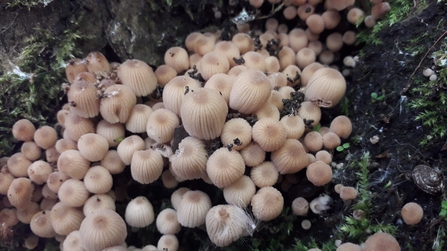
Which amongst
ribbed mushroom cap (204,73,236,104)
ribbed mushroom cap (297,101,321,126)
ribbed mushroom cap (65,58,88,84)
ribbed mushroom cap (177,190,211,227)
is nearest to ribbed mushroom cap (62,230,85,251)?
ribbed mushroom cap (177,190,211,227)

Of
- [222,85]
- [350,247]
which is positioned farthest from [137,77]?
[350,247]

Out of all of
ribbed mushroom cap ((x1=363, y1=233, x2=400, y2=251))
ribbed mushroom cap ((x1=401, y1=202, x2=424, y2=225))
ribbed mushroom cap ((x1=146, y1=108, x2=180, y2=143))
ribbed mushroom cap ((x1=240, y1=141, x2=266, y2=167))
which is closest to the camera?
ribbed mushroom cap ((x1=363, y1=233, x2=400, y2=251))

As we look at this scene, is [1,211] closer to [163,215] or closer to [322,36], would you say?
[163,215]

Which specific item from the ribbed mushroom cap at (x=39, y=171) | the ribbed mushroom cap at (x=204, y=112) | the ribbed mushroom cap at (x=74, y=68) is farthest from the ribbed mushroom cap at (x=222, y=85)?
the ribbed mushroom cap at (x=39, y=171)

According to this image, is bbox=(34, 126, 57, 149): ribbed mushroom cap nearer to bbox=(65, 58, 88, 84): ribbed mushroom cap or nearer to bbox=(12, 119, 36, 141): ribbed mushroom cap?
bbox=(12, 119, 36, 141): ribbed mushroom cap

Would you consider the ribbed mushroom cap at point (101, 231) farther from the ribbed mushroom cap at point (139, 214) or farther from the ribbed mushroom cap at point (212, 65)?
the ribbed mushroom cap at point (212, 65)

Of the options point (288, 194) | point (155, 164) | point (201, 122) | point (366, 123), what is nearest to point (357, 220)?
point (288, 194)

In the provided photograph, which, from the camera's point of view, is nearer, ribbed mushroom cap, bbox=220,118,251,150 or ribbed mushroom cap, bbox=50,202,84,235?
ribbed mushroom cap, bbox=220,118,251,150

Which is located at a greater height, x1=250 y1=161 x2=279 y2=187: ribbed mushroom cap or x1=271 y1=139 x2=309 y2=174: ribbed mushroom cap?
x1=271 y1=139 x2=309 y2=174: ribbed mushroom cap

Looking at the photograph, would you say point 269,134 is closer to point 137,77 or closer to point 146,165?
point 146,165
